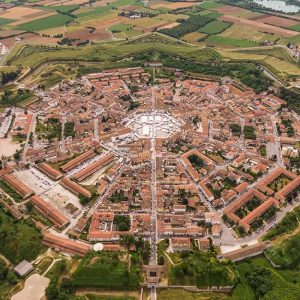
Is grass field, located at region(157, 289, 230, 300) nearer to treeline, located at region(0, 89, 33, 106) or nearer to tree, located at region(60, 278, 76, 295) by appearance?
tree, located at region(60, 278, 76, 295)

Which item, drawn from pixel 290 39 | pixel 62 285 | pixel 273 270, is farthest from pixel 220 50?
pixel 62 285

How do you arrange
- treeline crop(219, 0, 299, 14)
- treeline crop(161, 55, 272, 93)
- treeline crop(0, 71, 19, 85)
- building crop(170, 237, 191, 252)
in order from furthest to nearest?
1. treeline crop(219, 0, 299, 14)
2. treeline crop(0, 71, 19, 85)
3. treeline crop(161, 55, 272, 93)
4. building crop(170, 237, 191, 252)

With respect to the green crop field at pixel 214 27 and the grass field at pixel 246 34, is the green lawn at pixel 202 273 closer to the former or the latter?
the grass field at pixel 246 34

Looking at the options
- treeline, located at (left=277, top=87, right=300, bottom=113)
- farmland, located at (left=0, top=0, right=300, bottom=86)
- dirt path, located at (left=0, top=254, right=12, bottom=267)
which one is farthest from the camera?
farmland, located at (left=0, top=0, right=300, bottom=86)

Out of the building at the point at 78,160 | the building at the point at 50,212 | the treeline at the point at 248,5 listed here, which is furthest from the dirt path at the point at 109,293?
the treeline at the point at 248,5

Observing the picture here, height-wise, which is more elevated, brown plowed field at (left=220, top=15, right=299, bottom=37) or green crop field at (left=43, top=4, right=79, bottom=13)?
green crop field at (left=43, top=4, right=79, bottom=13)

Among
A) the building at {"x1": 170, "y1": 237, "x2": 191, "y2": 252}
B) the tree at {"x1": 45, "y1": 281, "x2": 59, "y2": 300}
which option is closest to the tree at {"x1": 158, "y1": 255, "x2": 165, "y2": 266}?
the building at {"x1": 170, "y1": 237, "x2": 191, "y2": 252}

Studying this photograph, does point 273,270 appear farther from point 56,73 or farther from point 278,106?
point 56,73
